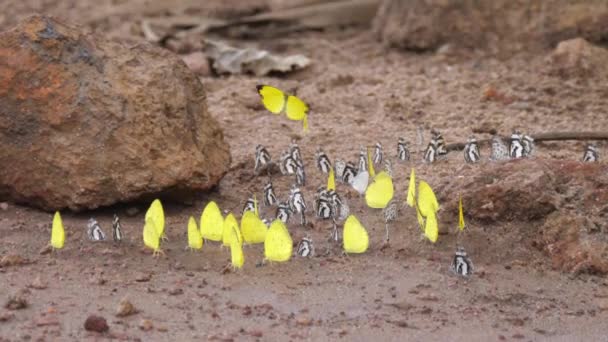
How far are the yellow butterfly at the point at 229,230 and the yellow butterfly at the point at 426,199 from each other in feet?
3.26

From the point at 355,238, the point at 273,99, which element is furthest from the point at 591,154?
the point at 273,99

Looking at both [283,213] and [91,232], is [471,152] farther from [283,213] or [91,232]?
[91,232]

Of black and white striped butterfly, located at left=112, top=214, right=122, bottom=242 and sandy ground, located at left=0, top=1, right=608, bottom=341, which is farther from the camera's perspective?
black and white striped butterfly, located at left=112, top=214, right=122, bottom=242

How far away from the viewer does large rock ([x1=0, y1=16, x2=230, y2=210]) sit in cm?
699

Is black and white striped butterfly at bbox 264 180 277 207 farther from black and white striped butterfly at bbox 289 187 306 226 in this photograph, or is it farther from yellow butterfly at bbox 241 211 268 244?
yellow butterfly at bbox 241 211 268 244

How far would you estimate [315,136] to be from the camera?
354 inches

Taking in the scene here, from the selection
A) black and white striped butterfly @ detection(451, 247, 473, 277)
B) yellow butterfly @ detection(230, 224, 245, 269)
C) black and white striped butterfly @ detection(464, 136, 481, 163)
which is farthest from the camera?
black and white striped butterfly @ detection(464, 136, 481, 163)

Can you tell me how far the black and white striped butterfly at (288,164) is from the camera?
7934 millimetres

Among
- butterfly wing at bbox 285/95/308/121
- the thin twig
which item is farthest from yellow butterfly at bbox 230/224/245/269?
the thin twig

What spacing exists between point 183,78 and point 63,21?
794mm

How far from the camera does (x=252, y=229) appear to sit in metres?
6.53

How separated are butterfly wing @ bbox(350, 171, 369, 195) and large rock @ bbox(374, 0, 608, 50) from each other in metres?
4.12

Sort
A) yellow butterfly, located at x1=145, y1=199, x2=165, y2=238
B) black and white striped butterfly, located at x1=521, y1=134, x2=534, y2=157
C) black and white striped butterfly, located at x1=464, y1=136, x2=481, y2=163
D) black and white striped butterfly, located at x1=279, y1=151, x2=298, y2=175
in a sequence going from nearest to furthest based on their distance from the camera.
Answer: yellow butterfly, located at x1=145, y1=199, x2=165, y2=238
black and white striped butterfly, located at x1=521, y1=134, x2=534, y2=157
black and white striped butterfly, located at x1=464, y1=136, x2=481, y2=163
black and white striped butterfly, located at x1=279, y1=151, x2=298, y2=175

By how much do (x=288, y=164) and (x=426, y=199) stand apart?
1.60 meters
